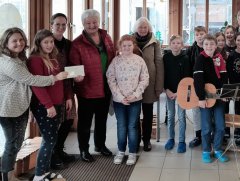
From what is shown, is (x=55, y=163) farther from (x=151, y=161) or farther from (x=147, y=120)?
(x=147, y=120)

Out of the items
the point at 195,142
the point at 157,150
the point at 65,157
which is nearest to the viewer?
the point at 65,157

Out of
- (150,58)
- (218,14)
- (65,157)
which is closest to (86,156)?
(65,157)

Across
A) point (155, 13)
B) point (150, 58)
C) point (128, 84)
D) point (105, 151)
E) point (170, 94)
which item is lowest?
point (105, 151)

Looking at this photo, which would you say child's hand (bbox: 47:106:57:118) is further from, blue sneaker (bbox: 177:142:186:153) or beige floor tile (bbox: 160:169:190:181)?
blue sneaker (bbox: 177:142:186:153)

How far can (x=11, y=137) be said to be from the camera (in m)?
2.82

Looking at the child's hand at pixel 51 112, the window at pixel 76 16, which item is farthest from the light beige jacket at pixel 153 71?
the window at pixel 76 16

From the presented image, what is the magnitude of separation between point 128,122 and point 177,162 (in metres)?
0.62

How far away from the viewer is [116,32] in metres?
7.64

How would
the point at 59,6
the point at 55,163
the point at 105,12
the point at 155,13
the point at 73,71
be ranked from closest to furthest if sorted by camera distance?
the point at 73,71
the point at 55,163
the point at 59,6
the point at 105,12
the point at 155,13

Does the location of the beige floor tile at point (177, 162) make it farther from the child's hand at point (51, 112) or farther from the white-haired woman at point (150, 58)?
the child's hand at point (51, 112)

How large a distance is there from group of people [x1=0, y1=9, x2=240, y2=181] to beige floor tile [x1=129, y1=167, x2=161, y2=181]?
0.22 m

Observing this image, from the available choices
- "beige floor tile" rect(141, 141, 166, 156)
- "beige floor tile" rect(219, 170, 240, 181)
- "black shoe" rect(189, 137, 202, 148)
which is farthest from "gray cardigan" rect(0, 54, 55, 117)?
"black shoe" rect(189, 137, 202, 148)

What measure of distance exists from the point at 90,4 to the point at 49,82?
114 inches

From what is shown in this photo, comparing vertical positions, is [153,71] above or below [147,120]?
above
